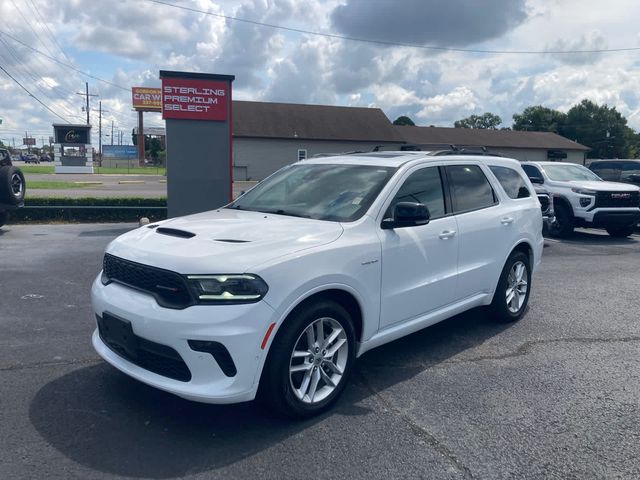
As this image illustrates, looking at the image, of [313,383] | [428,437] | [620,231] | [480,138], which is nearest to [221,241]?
[313,383]

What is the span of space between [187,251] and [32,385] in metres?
1.84

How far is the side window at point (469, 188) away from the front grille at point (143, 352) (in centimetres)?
298

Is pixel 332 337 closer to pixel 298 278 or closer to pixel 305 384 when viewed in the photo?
pixel 305 384

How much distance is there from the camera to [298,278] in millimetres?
3492

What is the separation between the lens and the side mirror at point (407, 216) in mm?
4141

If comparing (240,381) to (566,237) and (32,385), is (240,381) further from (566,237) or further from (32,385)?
(566,237)

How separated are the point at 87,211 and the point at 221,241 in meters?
11.5

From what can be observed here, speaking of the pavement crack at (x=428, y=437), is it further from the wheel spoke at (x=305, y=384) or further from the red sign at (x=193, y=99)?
the red sign at (x=193, y=99)

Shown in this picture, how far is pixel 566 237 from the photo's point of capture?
1338cm

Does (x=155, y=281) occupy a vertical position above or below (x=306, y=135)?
below

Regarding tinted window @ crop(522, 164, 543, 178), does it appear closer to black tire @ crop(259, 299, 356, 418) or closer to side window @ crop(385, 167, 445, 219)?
side window @ crop(385, 167, 445, 219)

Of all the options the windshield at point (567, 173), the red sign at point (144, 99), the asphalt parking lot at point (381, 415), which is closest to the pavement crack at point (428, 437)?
the asphalt parking lot at point (381, 415)

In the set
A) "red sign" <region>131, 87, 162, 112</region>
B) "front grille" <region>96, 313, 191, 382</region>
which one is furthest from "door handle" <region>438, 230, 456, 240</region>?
"red sign" <region>131, 87, 162, 112</region>

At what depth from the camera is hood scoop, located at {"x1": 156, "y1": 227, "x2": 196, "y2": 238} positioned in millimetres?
3849
